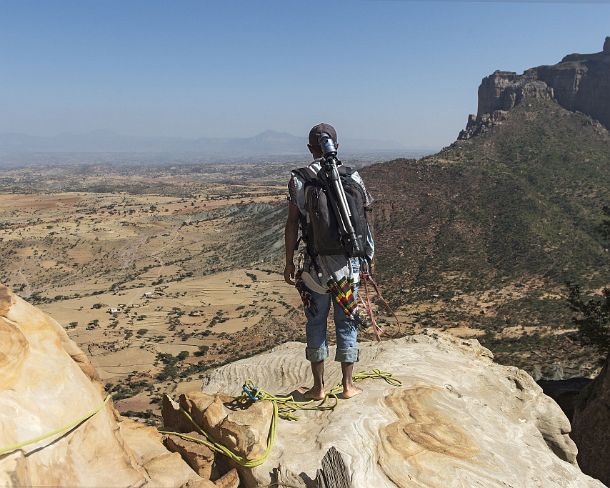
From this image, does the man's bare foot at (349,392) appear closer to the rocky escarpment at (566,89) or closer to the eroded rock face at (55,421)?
the eroded rock face at (55,421)

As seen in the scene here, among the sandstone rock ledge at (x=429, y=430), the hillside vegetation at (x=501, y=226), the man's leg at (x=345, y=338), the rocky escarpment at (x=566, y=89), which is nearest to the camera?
the sandstone rock ledge at (x=429, y=430)

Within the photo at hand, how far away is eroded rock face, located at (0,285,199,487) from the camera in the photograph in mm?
2770

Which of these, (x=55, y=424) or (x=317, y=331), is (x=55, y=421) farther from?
(x=317, y=331)

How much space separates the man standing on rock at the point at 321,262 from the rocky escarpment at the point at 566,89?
72460 millimetres

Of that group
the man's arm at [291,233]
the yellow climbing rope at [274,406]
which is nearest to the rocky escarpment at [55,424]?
the yellow climbing rope at [274,406]

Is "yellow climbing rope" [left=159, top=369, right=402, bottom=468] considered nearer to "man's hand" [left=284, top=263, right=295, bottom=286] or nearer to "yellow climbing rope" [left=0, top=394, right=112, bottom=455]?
"yellow climbing rope" [left=0, top=394, right=112, bottom=455]

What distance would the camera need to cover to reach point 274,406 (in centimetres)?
461

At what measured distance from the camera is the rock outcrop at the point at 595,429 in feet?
25.2

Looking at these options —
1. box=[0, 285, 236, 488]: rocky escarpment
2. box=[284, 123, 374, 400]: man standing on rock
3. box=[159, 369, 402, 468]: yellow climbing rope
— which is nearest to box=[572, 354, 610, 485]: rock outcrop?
box=[159, 369, 402, 468]: yellow climbing rope

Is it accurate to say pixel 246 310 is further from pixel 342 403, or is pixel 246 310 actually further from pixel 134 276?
pixel 342 403

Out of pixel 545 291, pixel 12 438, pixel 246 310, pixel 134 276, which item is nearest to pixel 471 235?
pixel 545 291

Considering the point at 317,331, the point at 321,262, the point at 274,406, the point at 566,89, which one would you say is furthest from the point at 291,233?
the point at 566,89

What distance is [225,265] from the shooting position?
165 ft

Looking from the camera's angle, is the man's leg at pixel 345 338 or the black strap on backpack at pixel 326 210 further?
the man's leg at pixel 345 338
